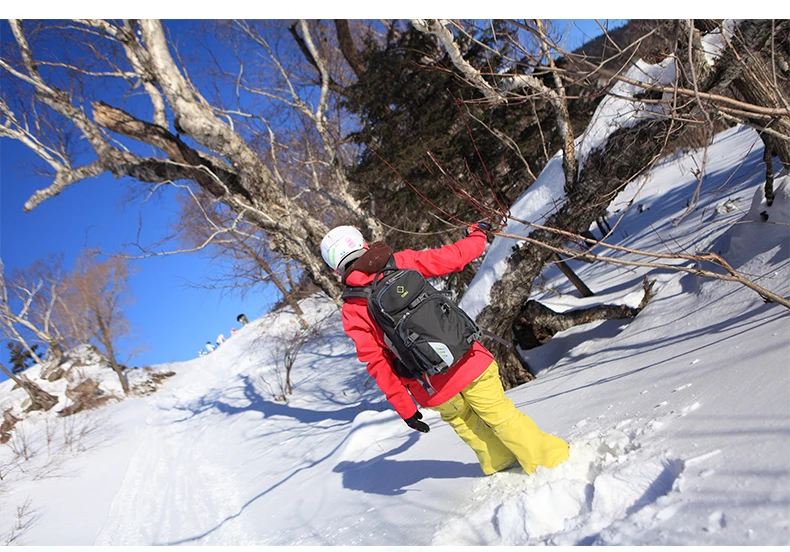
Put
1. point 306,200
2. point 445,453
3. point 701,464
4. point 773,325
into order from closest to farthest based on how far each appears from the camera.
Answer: point 701,464
point 773,325
point 445,453
point 306,200

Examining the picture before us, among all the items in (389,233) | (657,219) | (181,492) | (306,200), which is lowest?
(657,219)

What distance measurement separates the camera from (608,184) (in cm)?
387

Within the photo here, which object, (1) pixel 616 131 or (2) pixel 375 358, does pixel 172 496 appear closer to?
(2) pixel 375 358

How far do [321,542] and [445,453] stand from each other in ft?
3.51

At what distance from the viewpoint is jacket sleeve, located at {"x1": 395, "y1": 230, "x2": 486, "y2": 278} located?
2.69 meters

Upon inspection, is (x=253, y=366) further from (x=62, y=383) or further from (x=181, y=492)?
(x=181, y=492)

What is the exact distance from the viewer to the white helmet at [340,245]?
2566 millimetres

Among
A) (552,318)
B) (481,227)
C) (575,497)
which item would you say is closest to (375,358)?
(481,227)

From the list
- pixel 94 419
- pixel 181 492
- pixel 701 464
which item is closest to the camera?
pixel 701 464

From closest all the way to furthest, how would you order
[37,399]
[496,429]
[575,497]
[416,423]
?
[575,497]
[496,429]
[416,423]
[37,399]

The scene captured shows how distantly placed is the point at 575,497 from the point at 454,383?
78cm

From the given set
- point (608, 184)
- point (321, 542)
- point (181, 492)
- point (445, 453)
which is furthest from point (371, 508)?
point (181, 492)

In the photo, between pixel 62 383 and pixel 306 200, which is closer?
pixel 306 200

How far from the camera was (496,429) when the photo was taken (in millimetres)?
2348
